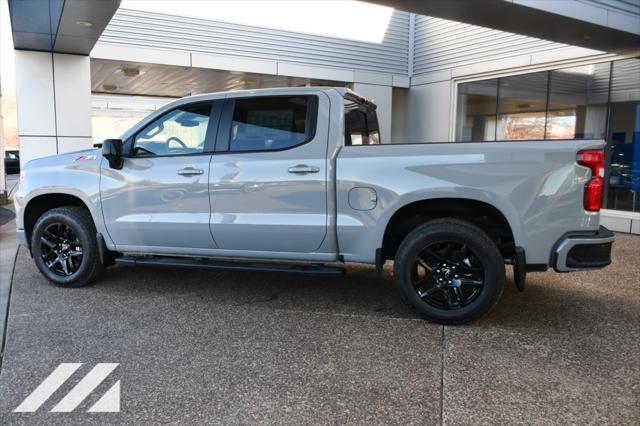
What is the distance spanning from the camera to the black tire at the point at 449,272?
4172 millimetres

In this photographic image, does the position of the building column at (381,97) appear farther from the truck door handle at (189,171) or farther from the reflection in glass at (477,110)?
the truck door handle at (189,171)

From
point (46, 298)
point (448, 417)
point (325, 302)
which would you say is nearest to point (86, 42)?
point (46, 298)

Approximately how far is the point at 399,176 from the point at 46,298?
3499mm

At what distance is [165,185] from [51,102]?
16.8 ft

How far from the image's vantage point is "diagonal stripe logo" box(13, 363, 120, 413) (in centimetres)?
306

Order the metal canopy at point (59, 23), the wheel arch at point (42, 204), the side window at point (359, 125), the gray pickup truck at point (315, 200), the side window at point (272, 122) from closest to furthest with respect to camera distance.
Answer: the gray pickup truck at point (315, 200)
the side window at point (272, 122)
the side window at point (359, 125)
the wheel arch at point (42, 204)
the metal canopy at point (59, 23)

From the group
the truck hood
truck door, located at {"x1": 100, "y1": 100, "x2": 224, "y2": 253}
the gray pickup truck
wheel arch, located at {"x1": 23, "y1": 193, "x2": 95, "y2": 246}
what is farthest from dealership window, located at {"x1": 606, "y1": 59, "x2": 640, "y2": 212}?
wheel arch, located at {"x1": 23, "y1": 193, "x2": 95, "y2": 246}

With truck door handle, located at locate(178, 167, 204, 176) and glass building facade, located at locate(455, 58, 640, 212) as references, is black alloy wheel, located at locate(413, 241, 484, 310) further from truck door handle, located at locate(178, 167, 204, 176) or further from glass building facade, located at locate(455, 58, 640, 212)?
glass building facade, located at locate(455, 58, 640, 212)

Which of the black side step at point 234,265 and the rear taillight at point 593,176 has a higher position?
the rear taillight at point 593,176

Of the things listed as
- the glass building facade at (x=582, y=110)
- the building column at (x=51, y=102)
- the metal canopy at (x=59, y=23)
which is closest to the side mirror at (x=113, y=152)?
the metal canopy at (x=59, y=23)

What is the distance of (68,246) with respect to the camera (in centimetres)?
550

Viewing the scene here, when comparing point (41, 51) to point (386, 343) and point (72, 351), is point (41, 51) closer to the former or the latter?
point (72, 351)

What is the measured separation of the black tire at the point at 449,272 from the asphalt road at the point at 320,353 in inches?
7.0

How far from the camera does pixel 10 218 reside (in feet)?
36.1
